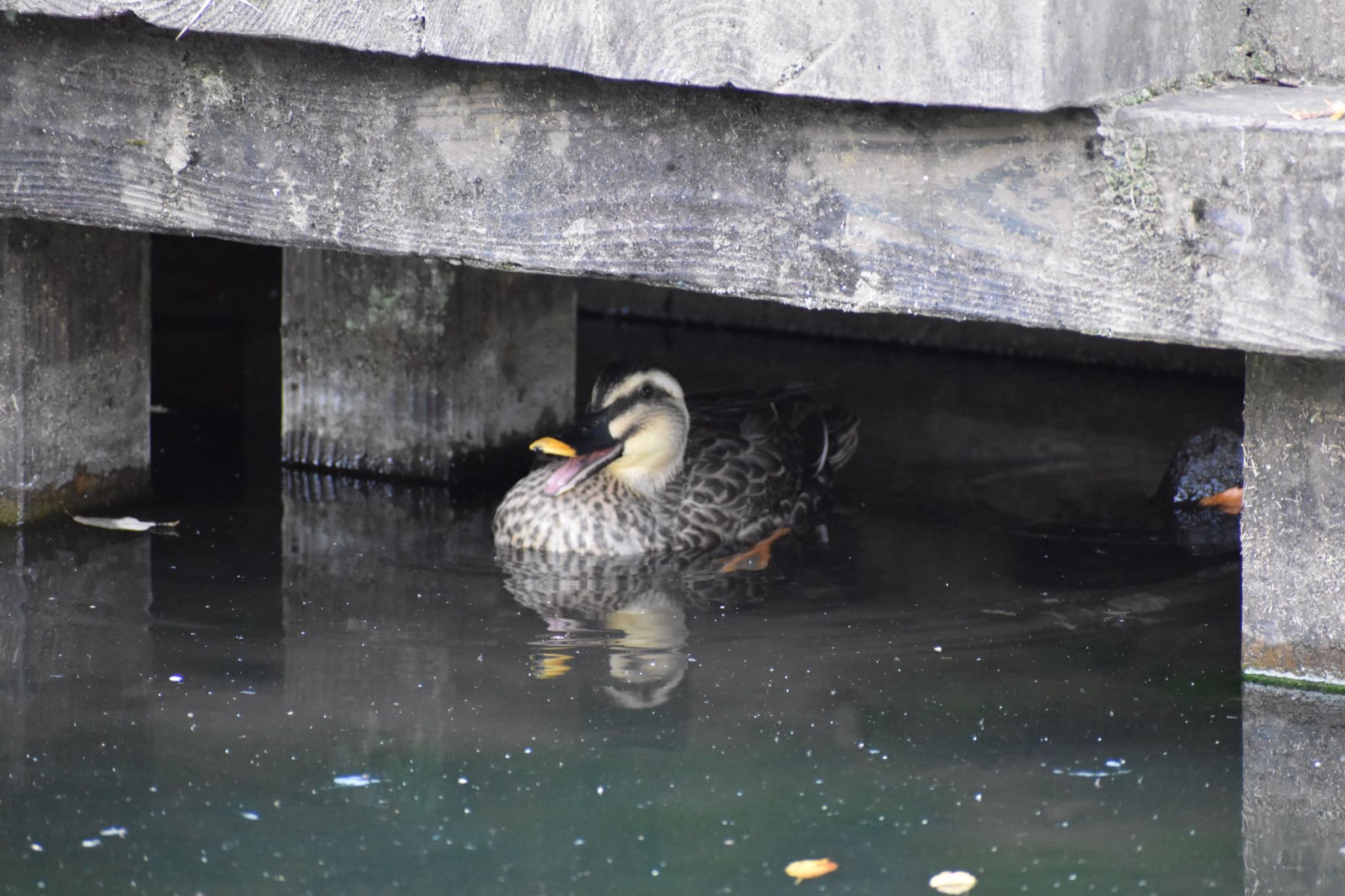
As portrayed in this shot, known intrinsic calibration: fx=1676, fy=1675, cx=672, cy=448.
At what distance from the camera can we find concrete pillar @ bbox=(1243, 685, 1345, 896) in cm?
308

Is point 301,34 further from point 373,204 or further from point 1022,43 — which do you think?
point 1022,43

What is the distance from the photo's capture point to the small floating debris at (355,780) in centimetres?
340

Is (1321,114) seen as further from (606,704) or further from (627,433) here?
(627,433)

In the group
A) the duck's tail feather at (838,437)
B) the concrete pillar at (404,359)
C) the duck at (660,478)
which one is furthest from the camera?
the duck's tail feather at (838,437)

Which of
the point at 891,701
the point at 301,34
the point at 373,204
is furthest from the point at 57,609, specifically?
the point at 891,701

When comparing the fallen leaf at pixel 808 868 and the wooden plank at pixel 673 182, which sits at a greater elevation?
the wooden plank at pixel 673 182

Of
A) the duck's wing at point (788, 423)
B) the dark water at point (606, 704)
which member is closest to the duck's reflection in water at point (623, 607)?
the dark water at point (606, 704)

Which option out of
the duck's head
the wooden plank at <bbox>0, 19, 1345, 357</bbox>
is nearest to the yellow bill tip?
the duck's head

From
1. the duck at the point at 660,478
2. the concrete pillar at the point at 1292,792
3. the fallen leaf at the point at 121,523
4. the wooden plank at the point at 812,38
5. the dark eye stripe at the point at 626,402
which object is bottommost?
the concrete pillar at the point at 1292,792

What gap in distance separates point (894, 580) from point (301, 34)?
7.82 ft

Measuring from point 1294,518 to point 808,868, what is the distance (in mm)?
1529

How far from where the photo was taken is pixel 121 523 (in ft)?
17.8

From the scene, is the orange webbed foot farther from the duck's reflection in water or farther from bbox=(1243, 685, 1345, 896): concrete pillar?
bbox=(1243, 685, 1345, 896): concrete pillar

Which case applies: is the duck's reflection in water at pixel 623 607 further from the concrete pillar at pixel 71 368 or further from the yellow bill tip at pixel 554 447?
the concrete pillar at pixel 71 368
